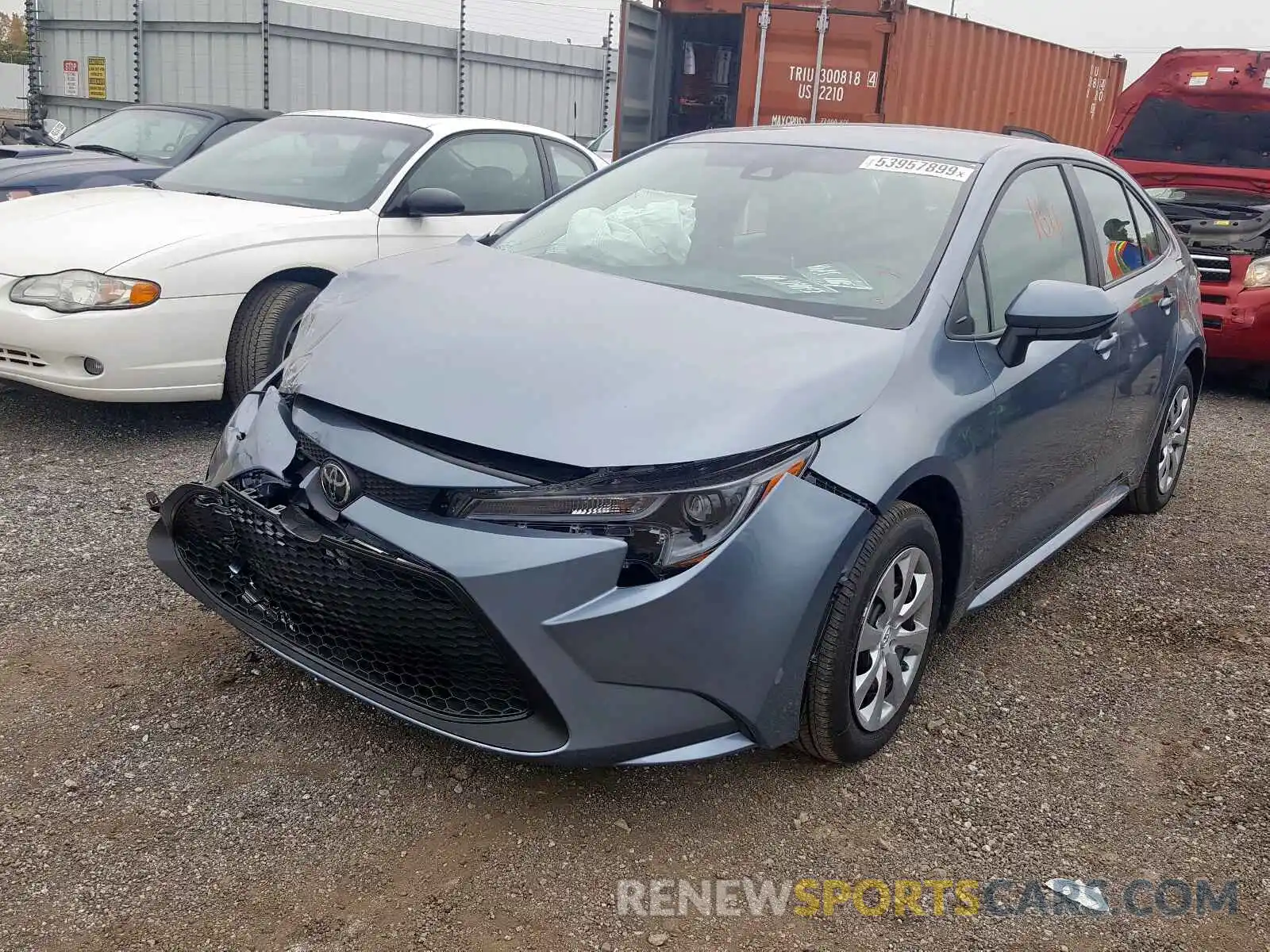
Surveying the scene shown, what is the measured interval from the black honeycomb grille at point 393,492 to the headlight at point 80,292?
266cm

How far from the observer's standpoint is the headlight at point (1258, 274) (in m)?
7.22

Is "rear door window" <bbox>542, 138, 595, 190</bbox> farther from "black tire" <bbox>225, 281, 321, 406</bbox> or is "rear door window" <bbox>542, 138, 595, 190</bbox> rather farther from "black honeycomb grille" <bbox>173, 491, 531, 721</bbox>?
"black honeycomb grille" <bbox>173, 491, 531, 721</bbox>

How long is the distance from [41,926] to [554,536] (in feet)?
3.98

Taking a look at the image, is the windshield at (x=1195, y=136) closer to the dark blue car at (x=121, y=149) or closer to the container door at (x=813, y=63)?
the container door at (x=813, y=63)

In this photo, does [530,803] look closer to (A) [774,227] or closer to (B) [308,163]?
(A) [774,227]

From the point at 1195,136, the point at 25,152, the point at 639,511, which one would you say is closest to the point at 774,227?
the point at 639,511

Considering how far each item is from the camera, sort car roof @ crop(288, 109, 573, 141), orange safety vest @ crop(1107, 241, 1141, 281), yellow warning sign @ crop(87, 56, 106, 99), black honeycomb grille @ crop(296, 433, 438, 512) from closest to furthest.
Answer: black honeycomb grille @ crop(296, 433, 438, 512) → orange safety vest @ crop(1107, 241, 1141, 281) → car roof @ crop(288, 109, 573, 141) → yellow warning sign @ crop(87, 56, 106, 99)

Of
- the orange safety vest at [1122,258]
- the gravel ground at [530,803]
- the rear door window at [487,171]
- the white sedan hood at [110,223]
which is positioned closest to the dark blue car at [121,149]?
the white sedan hood at [110,223]

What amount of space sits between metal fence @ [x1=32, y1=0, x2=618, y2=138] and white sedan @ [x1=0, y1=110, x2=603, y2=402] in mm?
10610

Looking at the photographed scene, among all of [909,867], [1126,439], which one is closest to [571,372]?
[909,867]

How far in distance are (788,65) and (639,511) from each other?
8784mm

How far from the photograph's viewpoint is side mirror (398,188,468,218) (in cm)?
548

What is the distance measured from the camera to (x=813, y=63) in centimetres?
1011

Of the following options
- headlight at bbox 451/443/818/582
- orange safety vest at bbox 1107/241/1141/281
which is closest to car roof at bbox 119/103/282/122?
orange safety vest at bbox 1107/241/1141/281
